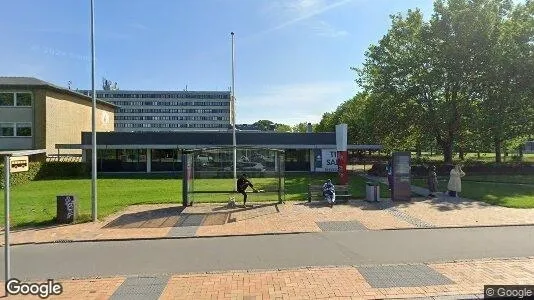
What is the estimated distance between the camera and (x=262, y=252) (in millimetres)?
8758

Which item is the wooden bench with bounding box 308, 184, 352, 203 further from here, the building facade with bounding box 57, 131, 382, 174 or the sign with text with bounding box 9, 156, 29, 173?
the building facade with bounding box 57, 131, 382, 174

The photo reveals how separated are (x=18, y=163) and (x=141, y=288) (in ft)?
10.1

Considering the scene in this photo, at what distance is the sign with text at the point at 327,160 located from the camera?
3381cm

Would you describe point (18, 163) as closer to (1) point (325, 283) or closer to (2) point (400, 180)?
(1) point (325, 283)

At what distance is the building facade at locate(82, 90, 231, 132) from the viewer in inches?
4697

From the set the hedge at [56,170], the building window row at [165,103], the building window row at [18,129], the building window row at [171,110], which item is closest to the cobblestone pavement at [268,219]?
the hedge at [56,170]

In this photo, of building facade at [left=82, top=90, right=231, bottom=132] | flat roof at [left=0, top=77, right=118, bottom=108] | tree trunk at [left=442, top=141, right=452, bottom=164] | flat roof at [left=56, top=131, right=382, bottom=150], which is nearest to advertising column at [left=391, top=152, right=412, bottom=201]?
flat roof at [left=56, top=131, right=382, bottom=150]

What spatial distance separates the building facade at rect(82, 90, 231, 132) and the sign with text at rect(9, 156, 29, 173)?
369 ft

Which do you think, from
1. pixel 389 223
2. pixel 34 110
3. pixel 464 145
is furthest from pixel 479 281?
pixel 34 110

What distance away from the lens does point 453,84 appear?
2988 cm

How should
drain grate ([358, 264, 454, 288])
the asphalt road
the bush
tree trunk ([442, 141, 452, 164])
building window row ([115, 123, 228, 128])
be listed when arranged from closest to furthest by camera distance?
drain grate ([358, 264, 454, 288]), the asphalt road, the bush, tree trunk ([442, 141, 452, 164]), building window row ([115, 123, 228, 128])

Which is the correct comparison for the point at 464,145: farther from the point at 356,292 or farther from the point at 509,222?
the point at 356,292

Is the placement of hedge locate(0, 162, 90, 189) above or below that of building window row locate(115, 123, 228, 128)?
below

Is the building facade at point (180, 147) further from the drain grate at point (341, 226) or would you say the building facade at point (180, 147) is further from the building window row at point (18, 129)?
the drain grate at point (341, 226)
